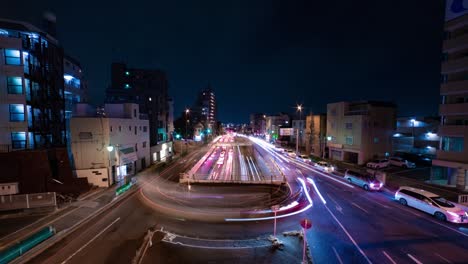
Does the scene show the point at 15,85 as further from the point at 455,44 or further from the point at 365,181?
the point at 455,44

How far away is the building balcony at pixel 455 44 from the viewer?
2348 centimetres

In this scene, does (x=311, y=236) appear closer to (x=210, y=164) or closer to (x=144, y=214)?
(x=144, y=214)

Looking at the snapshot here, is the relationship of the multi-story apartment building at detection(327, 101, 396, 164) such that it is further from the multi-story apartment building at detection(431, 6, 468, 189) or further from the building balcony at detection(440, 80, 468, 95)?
the building balcony at detection(440, 80, 468, 95)

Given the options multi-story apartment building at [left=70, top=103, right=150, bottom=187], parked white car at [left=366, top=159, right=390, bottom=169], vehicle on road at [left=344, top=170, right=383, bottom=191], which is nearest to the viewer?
vehicle on road at [left=344, top=170, right=383, bottom=191]

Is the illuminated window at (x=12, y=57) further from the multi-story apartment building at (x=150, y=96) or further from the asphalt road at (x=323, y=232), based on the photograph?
the asphalt road at (x=323, y=232)

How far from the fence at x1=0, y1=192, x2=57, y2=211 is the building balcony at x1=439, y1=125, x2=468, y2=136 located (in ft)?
138

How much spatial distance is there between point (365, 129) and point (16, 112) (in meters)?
50.1

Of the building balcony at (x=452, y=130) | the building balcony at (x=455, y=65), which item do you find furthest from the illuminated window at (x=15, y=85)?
the building balcony at (x=455, y=65)

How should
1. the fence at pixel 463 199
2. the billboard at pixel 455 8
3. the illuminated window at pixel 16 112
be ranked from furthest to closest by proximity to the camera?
1. the billboard at pixel 455 8
2. the illuminated window at pixel 16 112
3. the fence at pixel 463 199

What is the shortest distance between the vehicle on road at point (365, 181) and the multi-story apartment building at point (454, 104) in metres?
8.93

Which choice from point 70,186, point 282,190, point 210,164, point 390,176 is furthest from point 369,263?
point 210,164

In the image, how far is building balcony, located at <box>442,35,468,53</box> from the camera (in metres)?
23.5

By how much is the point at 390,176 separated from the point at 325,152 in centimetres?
1791

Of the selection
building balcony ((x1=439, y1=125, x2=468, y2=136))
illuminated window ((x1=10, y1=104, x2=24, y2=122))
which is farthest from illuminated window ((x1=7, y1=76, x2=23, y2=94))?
building balcony ((x1=439, y1=125, x2=468, y2=136))
